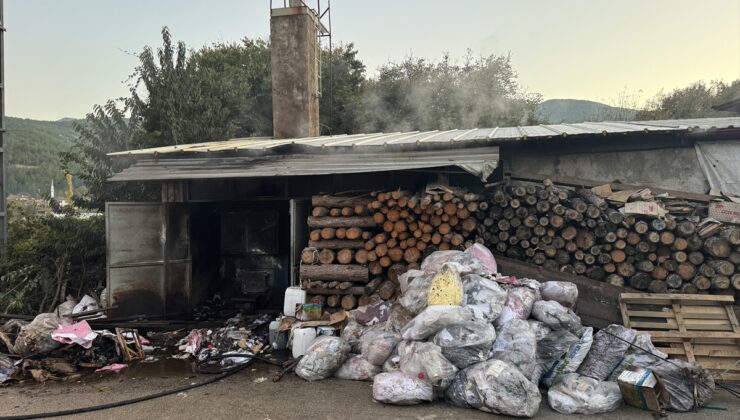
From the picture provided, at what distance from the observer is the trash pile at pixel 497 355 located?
14.1 ft

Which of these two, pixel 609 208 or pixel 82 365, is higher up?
pixel 609 208

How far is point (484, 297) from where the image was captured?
5086 mm

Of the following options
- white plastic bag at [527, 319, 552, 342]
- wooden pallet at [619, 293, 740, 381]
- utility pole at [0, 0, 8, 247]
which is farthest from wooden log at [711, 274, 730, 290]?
utility pole at [0, 0, 8, 247]

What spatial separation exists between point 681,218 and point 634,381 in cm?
267

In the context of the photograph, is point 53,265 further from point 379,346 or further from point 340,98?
point 340,98

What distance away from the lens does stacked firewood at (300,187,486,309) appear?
6.34m

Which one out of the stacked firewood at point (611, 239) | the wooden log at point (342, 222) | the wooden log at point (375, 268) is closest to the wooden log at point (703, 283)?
the stacked firewood at point (611, 239)

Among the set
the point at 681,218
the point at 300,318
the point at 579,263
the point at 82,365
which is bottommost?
the point at 82,365

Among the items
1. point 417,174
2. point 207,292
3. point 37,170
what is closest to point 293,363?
point 417,174

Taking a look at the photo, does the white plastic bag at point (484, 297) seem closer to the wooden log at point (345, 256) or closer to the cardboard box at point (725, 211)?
the wooden log at point (345, 256)

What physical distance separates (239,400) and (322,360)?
96 centimetres

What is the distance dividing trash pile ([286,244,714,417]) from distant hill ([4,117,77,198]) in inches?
1078

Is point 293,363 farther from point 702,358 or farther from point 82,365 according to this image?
point 702,358

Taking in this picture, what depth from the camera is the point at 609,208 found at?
240 inches
